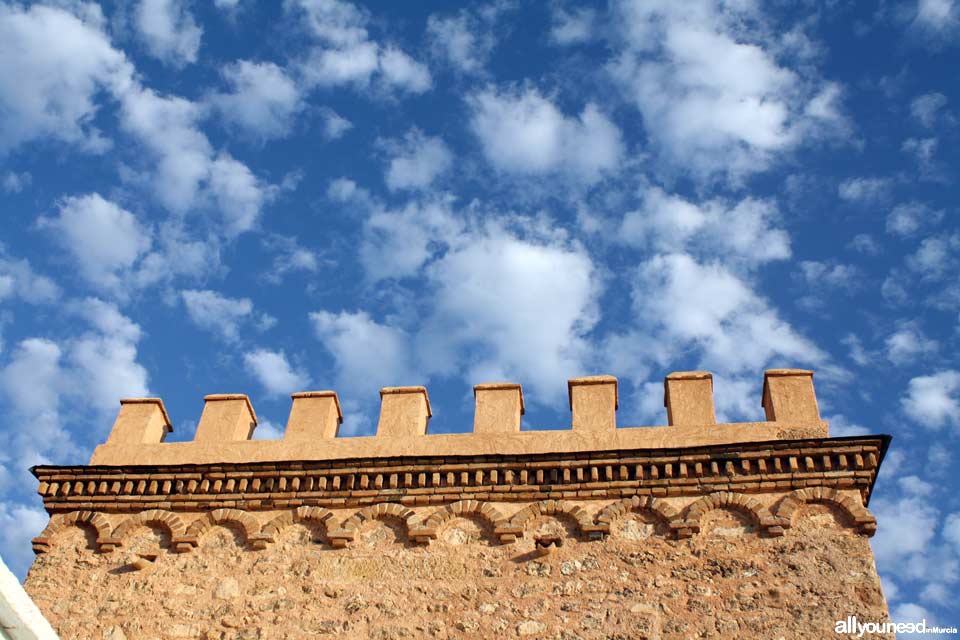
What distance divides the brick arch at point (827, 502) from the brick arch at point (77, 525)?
5229 mm

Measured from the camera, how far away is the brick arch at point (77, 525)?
8016 millimetres

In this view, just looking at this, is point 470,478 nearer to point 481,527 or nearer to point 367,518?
point 481,527

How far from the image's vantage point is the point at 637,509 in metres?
7.72

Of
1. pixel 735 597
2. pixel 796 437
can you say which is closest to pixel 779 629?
pixel 735 597

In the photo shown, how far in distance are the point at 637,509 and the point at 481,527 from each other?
3.97 ft

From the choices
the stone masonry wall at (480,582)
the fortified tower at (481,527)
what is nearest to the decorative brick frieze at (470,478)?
the fortified tower at (481,527)

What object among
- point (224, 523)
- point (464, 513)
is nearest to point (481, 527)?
point (464, 513)

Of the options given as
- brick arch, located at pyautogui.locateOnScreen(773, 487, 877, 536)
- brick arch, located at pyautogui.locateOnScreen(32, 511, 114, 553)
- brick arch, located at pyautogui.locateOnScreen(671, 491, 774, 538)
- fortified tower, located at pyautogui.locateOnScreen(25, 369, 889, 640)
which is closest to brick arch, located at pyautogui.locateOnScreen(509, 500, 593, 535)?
fortified tower, located at pyautogui.locateOnScreen(25, 369, 889, 640)

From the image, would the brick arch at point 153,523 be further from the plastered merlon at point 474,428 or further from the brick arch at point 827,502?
the brick arch at point 827,502

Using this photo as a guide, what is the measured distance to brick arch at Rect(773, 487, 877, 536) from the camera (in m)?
7.34

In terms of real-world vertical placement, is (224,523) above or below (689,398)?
below

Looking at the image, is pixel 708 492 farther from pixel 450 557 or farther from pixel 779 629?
pixel 450 557

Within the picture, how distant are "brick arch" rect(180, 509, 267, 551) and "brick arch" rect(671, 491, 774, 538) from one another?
3239 millimetres

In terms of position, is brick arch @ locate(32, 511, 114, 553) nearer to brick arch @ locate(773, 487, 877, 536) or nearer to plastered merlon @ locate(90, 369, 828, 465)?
plastered merlon @ locate(90, 369, 828, 465)
